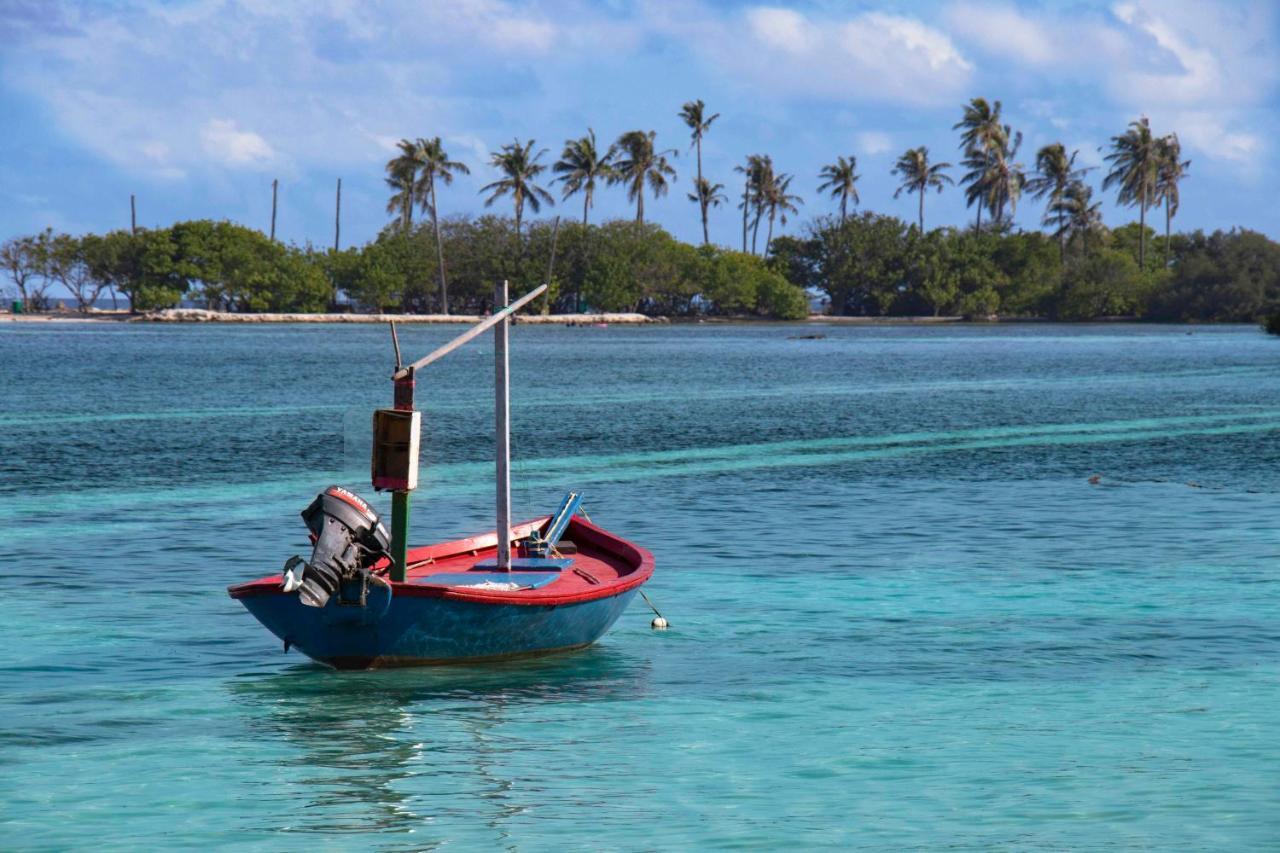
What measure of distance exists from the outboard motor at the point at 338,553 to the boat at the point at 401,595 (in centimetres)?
1

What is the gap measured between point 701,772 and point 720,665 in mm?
3634

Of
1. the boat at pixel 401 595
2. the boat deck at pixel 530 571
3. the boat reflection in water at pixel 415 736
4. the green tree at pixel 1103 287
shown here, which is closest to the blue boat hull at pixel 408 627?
the boat at pixel 401 595

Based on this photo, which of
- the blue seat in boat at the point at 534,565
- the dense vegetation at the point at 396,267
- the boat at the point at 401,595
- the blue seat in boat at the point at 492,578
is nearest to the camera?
the boat at the point at 401,595

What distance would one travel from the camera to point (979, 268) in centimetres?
16962

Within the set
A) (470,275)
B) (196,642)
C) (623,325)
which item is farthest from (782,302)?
(196,642)

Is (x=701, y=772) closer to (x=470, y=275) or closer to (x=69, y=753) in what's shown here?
(x=69, y=753)

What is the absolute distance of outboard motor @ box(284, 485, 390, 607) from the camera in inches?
533

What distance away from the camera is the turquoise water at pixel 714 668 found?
11336mm

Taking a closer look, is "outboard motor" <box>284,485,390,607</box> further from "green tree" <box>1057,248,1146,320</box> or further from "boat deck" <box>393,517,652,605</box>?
"green tree" <box>1057,248,1146,320</box>

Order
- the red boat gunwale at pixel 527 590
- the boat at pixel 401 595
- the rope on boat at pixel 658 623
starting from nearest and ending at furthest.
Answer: the boat at pixel 401 595, the red boat gunwale at pixel 527 590, the rope on boat at pixel 658 623

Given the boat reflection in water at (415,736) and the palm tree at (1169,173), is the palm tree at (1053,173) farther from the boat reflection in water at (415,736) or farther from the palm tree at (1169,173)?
the boat reflection in water at (415,736)

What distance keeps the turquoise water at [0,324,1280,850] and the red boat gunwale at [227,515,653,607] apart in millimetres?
803

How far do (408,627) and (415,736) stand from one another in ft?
4.22

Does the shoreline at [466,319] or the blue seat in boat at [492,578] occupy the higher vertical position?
the shoreline at [466,319]
